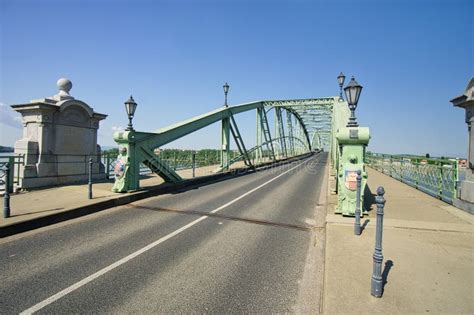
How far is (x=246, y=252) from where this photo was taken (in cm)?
500

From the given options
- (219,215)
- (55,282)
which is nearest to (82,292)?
(55,282)

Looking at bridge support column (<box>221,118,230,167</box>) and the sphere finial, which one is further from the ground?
the sphere finial

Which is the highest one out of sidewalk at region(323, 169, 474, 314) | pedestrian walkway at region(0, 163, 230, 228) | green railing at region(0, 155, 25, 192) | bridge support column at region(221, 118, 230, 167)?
bridge support column at region(221, 118, 230, 167)

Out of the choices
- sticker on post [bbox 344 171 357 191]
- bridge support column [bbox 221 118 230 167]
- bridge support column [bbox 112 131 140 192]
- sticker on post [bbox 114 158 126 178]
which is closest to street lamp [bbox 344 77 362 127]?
sticker on post [bbox 344 171 357 191]

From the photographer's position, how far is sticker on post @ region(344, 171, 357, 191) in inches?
270

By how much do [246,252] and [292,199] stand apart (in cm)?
573

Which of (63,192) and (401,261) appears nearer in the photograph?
(401,261)

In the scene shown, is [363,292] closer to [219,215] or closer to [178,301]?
[178,301]

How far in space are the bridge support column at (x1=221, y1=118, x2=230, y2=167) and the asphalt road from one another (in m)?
11.9

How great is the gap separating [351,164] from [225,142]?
43.6ft

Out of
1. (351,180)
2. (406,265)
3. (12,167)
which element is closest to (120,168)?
(12,167)

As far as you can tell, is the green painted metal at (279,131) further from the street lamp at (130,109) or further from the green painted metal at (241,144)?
the street lamp at (130,109)

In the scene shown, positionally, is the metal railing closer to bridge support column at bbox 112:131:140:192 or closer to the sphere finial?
bridge support column at bbox 112:131:140:192

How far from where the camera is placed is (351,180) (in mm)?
6891
